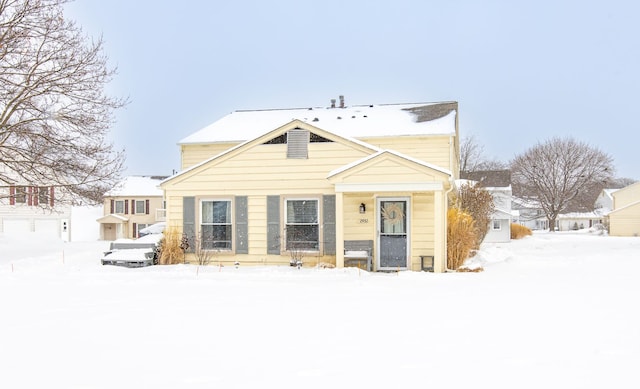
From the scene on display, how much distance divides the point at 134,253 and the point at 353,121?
9.93 metres

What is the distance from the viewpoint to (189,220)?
1466 centimetres

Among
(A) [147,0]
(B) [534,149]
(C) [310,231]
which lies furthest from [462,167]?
(C) [310,231]

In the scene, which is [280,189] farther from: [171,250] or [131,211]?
[131,211]

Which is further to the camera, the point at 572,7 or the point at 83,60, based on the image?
the point at 572,7

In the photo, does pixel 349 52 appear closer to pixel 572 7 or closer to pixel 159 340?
pixel 572 7

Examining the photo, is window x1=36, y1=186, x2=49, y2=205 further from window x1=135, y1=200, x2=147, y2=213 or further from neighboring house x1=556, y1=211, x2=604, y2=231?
neighboring house x1=556, y1=211, x2=604, y2=231

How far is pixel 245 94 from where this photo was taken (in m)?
39.8

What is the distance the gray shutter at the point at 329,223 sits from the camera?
1388 cm

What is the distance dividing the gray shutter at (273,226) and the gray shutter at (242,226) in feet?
2.10

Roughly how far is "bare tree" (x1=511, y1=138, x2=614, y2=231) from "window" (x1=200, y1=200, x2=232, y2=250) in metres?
46.8

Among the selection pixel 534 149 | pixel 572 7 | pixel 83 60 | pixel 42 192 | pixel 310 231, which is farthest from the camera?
pixel 534 149

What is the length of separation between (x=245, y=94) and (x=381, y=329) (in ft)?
115

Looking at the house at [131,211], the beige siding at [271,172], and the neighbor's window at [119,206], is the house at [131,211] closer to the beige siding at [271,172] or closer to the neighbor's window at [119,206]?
the neighbor's window at [119,206]

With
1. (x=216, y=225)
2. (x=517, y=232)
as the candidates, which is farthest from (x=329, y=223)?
(x=517, y=232)
